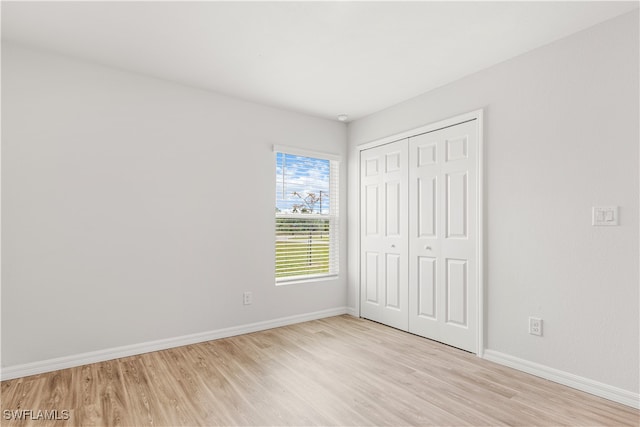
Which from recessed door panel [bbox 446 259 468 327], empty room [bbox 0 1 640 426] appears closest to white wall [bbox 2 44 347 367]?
empty room [bbox 0 1 640 426]

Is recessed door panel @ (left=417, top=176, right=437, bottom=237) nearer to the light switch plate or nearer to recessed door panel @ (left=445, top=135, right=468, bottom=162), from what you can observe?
recessed door panel @ (left=445, top=135, right=468, bottom=162)

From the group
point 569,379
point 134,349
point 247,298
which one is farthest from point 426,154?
point 134,349

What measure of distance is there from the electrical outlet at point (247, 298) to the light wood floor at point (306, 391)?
564 mm

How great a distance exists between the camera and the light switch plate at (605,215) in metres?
2.28

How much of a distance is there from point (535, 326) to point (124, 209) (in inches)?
141

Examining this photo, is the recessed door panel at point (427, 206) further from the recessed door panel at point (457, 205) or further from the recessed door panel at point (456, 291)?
the recessed door panel at point (456, 291)

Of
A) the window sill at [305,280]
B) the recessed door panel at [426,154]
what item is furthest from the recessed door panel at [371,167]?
the window sill at [305,280]

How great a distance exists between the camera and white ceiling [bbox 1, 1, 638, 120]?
220 cm

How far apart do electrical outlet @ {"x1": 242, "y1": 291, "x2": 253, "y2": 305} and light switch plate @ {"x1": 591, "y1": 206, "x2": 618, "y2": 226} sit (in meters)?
3.13

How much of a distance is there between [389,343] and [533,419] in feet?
4.80

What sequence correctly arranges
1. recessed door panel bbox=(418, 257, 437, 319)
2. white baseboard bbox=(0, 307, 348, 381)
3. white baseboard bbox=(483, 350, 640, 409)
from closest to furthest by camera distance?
1. white baseboard bbox=(483, 350, 640, 409)
2. white baseboard bbox=(0, 307, 348, 381)
3. recessed door panel bbox=(418, 257, 437, 319)

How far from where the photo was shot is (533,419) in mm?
2031

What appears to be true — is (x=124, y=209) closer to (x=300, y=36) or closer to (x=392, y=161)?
(x=300, y=36)

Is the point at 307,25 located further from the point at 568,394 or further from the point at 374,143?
the point at 568,394
